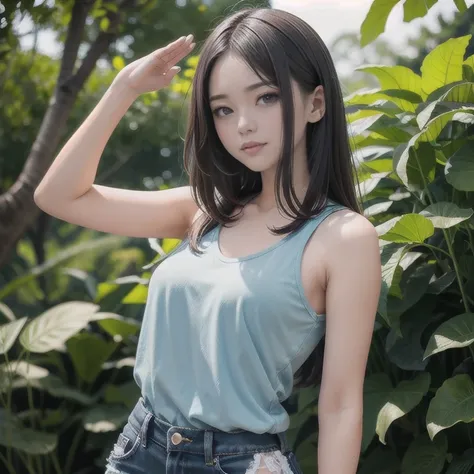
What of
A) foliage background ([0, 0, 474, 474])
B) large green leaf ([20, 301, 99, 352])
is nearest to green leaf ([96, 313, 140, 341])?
foliage background ([0, 0, 474, 474])

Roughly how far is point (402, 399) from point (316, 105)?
2.71 ft

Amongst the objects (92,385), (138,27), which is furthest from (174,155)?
(92,385)

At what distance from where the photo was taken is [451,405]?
209cm

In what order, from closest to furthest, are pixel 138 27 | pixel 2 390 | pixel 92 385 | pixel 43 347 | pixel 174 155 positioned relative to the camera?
pixel 43 347
pixel 2 390
pixel 92 385
pixel 138 27
pixel 174 155

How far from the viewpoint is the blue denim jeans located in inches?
62.6

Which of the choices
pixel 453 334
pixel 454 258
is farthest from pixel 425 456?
pixel 454 258

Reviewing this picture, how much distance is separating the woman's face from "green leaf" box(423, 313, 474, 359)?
2.14 ft

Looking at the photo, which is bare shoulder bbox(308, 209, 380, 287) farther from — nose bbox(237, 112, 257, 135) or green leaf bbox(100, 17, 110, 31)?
green leaf bbox(100, 17, 110, 31)

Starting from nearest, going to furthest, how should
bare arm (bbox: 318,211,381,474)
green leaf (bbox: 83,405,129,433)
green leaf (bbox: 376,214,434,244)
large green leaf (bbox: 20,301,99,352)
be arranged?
bare arm (bbox: 318,211,381,474) < green leaf (bbox: 376,214,434,244) < large green leaf (bbox: 20,301,99,352) < green leaf (bbox: 83,405,129,433)

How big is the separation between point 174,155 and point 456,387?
→ 8.64 m

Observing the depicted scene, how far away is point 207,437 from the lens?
5.25ft

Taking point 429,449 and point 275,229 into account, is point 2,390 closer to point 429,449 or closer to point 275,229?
point 429,449

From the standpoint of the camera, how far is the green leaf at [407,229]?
202 cm

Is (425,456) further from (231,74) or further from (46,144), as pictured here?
(46,144)
